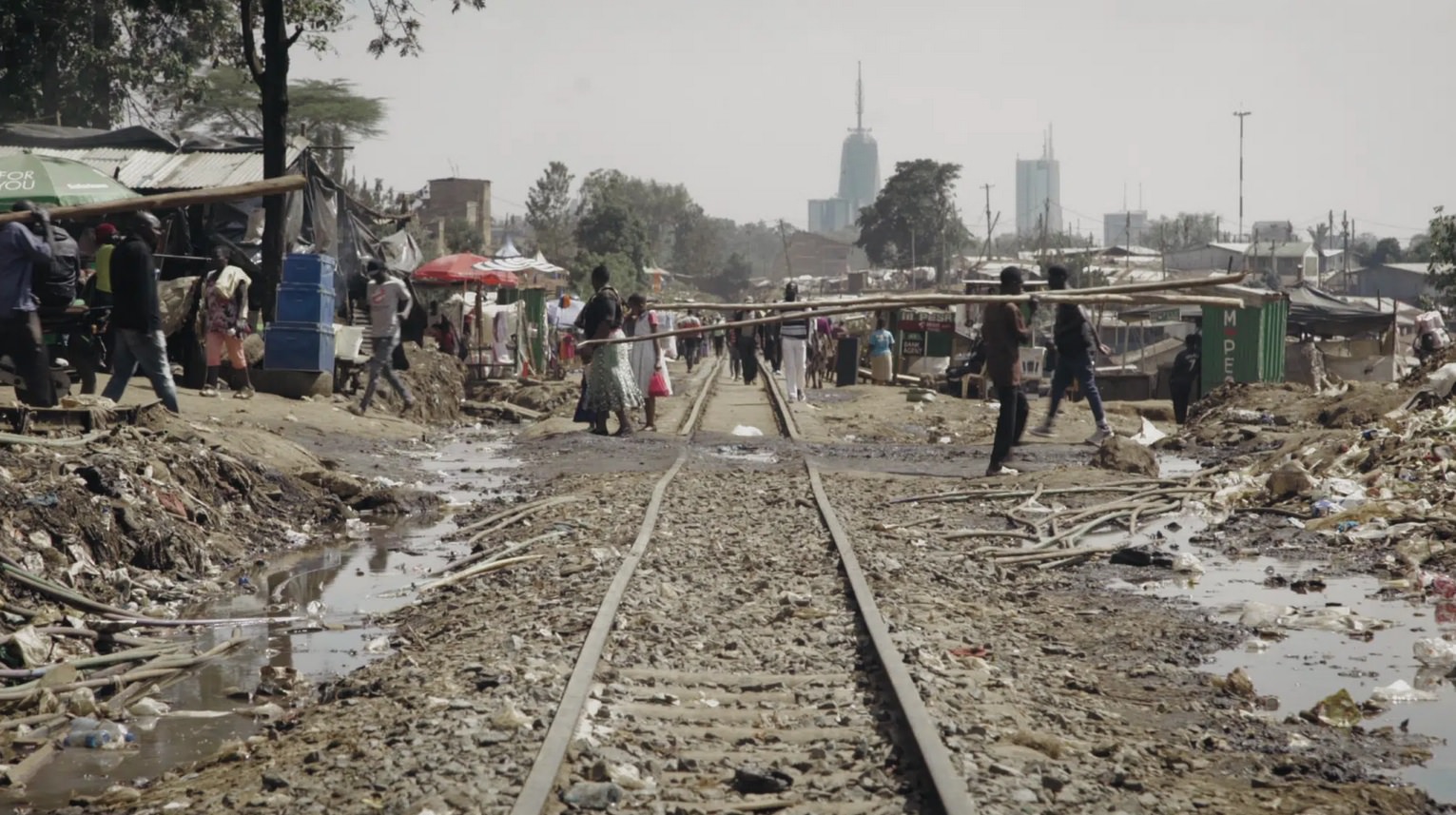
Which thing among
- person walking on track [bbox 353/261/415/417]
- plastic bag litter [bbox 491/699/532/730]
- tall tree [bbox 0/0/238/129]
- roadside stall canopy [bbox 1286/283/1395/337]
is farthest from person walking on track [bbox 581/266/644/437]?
roadside stall canopy [bbox 1286/283/1395/337]

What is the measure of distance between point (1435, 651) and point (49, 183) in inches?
594

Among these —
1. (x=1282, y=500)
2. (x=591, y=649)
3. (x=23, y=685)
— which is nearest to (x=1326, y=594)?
(x=1282, y=500)

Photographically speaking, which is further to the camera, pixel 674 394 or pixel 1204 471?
pixel 674 394

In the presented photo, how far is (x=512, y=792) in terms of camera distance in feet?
14.6

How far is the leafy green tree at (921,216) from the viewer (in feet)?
341

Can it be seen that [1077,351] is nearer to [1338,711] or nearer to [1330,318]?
[1338,711]

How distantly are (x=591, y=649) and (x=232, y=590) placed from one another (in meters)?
3.52

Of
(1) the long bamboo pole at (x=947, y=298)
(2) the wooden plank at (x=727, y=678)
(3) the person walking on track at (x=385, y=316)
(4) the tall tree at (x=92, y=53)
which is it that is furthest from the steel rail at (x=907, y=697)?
(4) the tall tree at (x=92, y=53)

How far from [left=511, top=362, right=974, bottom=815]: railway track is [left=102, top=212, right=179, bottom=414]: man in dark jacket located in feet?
16.5

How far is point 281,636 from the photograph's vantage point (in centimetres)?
762

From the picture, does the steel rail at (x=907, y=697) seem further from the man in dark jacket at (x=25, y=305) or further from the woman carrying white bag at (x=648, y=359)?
the woman carrying white bag at (x=648, y=359)

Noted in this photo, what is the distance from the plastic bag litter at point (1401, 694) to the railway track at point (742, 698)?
1.95 m

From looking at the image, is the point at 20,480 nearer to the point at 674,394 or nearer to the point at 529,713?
the point at 529,713

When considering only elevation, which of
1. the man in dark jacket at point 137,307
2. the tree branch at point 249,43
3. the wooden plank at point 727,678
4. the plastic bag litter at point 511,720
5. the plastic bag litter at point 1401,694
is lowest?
the plastic bag litter at point 1401,694
